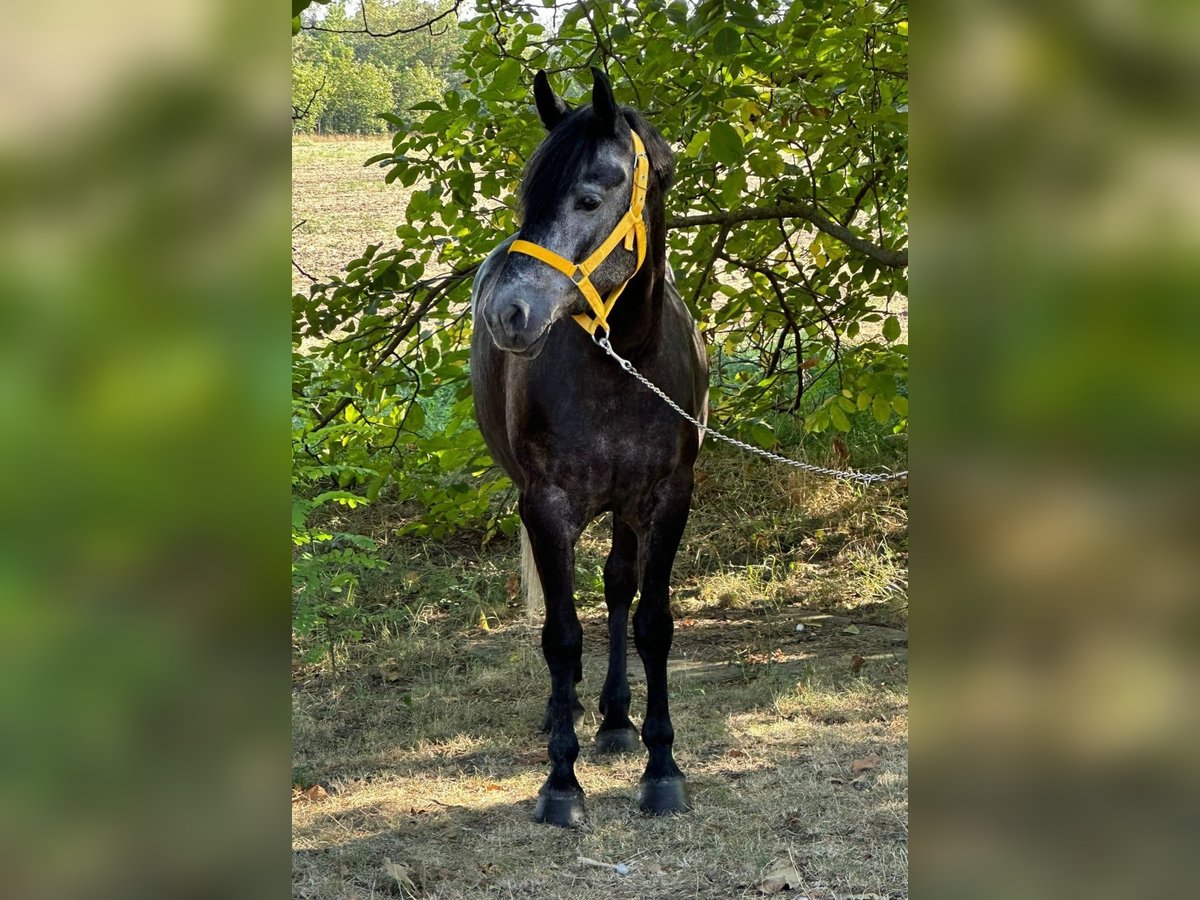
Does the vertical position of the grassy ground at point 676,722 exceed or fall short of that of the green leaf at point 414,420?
it falls short

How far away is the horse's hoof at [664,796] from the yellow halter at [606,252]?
1548 mm

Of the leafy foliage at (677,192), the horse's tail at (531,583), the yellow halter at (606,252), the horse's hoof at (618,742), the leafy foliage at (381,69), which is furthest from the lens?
the leafy foliage at (381,69)

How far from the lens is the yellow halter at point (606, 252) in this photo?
318 centimetres

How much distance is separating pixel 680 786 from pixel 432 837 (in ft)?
2.77

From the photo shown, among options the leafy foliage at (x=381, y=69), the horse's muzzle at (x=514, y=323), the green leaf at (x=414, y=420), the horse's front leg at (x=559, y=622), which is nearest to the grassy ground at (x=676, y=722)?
the horse's front leg at (x=559, y=622)

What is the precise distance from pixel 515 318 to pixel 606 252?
40 centimetres

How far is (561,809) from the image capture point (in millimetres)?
3689

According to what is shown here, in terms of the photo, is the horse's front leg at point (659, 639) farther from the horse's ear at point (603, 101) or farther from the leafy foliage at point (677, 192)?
the horse's ear at point (603, 101)

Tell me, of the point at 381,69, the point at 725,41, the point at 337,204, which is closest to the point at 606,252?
the point at 725,41

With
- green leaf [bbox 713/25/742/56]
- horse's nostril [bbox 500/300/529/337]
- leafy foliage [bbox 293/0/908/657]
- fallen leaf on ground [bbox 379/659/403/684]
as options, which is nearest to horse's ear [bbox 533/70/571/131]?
green leaf [bbox 713/25/742/56]
